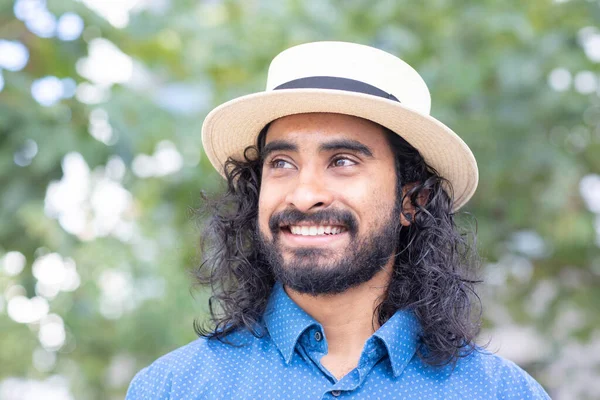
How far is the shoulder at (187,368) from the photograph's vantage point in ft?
7.86

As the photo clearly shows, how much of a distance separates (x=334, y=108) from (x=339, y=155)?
13cm

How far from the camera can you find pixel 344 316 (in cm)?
255

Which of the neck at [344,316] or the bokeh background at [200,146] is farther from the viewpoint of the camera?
the bokeh background at [200,146]

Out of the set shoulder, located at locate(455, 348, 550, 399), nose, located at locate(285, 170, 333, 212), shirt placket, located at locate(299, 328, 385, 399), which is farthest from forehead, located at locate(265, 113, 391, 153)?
shoulder, located at locate(455, 348, 550, 399)

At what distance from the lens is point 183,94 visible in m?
4.87

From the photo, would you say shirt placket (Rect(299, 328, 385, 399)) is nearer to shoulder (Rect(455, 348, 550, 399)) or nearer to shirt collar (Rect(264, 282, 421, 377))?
shirt collar (Rect(264, 282, 421, 377))

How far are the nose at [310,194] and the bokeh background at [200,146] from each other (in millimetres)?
1249

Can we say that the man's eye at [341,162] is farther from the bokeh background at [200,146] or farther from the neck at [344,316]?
the bokeh background at [200,146]

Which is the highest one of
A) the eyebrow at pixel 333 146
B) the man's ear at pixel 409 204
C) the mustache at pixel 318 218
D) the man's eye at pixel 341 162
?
the eyebrow at pixel 333 146

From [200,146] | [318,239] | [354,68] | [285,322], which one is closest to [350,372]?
[285,322]

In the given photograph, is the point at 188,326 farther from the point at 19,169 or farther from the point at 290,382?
the point at 290,382

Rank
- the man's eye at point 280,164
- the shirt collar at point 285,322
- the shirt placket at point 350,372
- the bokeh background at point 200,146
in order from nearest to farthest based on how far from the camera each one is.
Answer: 1. the shirt placket at point 350,372
2. the shirt collar at point 285,322
3. the man's eye at point 280,164
4. the bokeh background at point 200,146

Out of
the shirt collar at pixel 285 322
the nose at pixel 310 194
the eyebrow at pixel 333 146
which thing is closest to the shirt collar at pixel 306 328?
the shirt collar at pixel 285 322

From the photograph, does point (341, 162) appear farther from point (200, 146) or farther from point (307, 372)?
point (200, 146)
